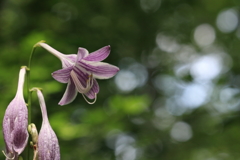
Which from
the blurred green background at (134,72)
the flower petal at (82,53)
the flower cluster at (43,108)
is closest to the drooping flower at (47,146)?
the flower cluster at (43,108)

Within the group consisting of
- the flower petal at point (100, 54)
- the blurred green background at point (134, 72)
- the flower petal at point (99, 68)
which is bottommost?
the flower petal at point (100, 54)

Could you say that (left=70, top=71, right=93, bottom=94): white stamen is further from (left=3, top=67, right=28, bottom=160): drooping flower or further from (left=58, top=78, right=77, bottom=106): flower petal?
(left=3, top=67, right=28, bottom=160): drooping flower

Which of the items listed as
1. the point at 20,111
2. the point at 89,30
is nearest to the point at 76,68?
the point at 20,111

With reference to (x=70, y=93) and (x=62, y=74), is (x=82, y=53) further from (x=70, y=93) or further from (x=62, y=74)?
(x=70, y=93)

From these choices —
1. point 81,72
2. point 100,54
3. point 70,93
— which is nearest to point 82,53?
point 100,54

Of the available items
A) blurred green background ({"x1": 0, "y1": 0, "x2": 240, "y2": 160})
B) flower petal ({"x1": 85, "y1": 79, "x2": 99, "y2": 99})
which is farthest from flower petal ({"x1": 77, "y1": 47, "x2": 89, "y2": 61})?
blurred green background ({"x1": 0, "y1": 0, "x2": 240, "y2": 160})

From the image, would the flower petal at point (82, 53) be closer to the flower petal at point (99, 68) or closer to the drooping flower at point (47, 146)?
the flower petal at point (99, 68)
